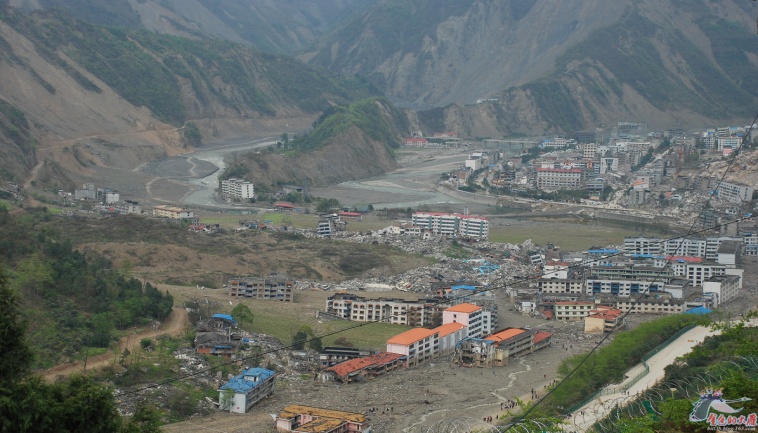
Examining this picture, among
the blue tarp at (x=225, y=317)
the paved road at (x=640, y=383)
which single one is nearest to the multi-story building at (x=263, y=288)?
the blue tarp at (x=225, y=317)

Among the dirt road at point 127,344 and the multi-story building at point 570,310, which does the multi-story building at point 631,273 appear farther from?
the dirt road at point 127,344

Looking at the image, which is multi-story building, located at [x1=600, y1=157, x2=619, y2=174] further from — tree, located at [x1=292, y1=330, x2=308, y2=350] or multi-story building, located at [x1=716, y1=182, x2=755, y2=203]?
tree, located at [x1=292, y1=330, x2=308, y2=350]

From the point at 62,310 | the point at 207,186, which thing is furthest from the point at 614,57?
the point at 62,310

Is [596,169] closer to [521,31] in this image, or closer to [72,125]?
[72,125]

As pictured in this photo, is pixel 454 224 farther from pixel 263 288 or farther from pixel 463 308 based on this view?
pixel 463 308

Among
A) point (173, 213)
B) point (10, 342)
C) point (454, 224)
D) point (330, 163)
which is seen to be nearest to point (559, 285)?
point (454, 224)

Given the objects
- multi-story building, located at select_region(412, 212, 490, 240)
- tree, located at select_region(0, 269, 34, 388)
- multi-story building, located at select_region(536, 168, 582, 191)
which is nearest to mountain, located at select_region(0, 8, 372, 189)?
multi-story building, located at select_region(412, 212, 490, 240)
